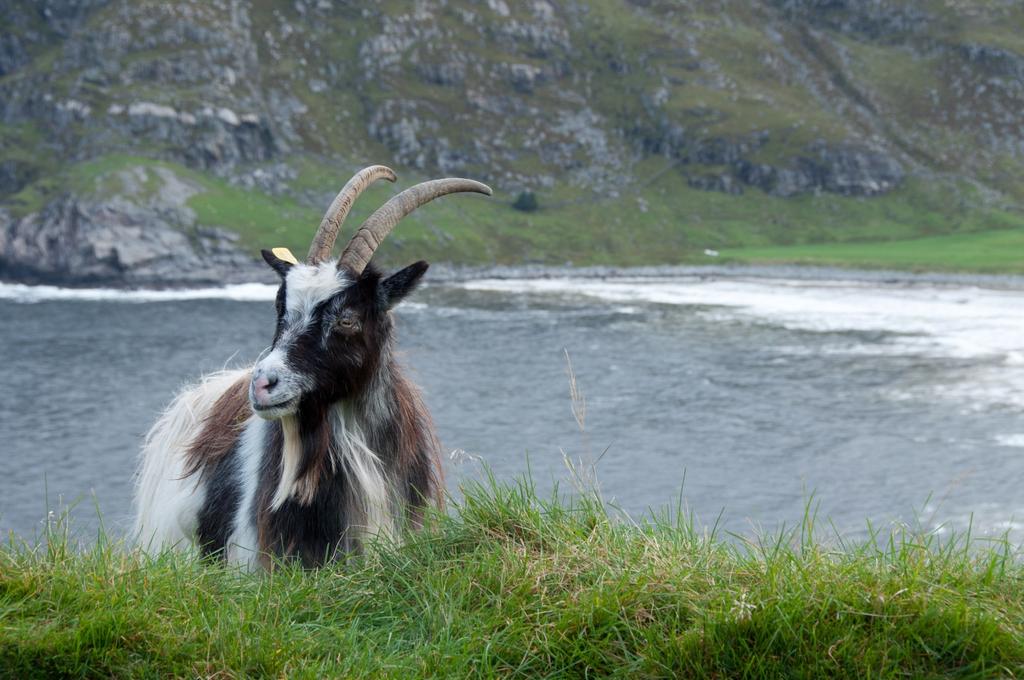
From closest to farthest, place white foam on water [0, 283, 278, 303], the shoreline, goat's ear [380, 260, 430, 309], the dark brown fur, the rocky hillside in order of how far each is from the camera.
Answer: goat's ear [380, 260, 430, 309] < the dark brown fur < white foam on water [0, 283, 278, 303] < the shoreline < the rocky hillside

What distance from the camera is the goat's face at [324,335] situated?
24.5ft

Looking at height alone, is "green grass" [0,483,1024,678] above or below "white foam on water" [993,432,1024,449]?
above

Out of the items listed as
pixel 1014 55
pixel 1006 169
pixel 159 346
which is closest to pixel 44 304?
pixel 159 346

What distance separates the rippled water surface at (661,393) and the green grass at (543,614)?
21.7ft

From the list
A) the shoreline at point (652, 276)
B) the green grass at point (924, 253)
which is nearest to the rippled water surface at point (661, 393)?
the shoreline at point (652, 276)

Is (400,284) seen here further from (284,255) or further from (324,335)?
(284,255)

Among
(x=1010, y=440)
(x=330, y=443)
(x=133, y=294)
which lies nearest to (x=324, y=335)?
(x=330, y=443)

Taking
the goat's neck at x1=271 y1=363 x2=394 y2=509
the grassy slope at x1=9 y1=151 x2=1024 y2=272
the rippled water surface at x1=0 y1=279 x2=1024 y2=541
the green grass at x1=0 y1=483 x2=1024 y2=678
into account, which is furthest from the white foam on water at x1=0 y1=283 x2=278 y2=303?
the green grass at x1=0 y1=483 x2=1024 y2=678

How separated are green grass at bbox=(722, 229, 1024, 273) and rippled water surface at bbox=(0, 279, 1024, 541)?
13568mm

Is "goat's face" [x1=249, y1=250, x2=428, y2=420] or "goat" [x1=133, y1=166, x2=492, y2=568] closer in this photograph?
"goat's face" [x1=249, y1=250, x2=428, y2=420]

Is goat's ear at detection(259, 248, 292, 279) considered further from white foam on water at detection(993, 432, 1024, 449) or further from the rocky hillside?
the rocky hillside

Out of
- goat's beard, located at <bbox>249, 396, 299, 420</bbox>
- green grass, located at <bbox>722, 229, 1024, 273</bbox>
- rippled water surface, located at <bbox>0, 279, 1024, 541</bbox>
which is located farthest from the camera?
green grass, located at <bbox>722, 229, 1024, 273</bbox>

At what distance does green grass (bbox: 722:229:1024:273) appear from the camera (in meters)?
86.1

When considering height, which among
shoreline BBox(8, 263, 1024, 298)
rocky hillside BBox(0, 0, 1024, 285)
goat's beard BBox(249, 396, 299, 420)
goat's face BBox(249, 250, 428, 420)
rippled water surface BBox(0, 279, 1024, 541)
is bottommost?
rippled water surface BBox(0, 279, 1024, 541)
